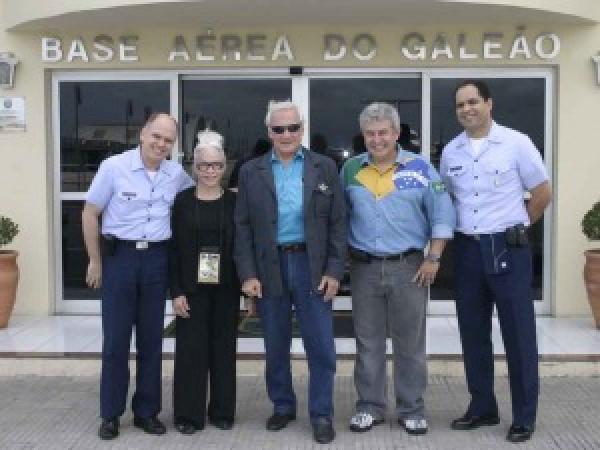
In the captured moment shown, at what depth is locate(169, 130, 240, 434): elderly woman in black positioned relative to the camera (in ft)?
14.9

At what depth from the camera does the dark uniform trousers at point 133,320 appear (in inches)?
→ 179

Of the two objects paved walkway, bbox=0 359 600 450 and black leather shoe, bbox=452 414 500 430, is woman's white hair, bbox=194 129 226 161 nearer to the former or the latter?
paved walkway, bbox=0 359 600 450

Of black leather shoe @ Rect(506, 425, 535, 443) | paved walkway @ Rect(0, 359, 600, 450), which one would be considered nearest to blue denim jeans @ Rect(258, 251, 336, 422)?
paved walkway @ Rect(0, 359, 600, 450)

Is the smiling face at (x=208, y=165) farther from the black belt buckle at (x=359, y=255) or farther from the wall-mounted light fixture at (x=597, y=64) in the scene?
the wall-mounted light fixture at (x=597, y=64)

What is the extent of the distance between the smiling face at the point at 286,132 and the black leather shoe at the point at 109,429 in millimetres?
1841

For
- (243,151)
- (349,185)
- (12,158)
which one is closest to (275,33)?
(243,151)

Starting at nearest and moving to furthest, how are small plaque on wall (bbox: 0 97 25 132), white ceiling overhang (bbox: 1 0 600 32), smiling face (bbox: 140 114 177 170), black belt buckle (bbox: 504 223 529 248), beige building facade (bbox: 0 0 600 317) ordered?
black belt buckle (bbox: 504 223 529 248) → smiling face (bbox: 140 114 177 170) → white ceiling overhang (bbox: 1 0 600 32) → beige building facade (bbox: 0 0 600 317) → small plaque on wall (bbox: 0 97 25 132)

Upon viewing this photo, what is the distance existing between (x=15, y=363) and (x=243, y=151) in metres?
2.88

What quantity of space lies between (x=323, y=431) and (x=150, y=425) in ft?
3.35

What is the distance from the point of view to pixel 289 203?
4441mm

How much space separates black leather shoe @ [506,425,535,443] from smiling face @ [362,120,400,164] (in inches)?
65.2

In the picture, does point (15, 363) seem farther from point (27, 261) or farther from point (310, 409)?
point (310, 409)

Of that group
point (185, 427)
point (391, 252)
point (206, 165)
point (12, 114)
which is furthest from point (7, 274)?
point (391, 252)

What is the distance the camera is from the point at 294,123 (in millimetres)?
4445
